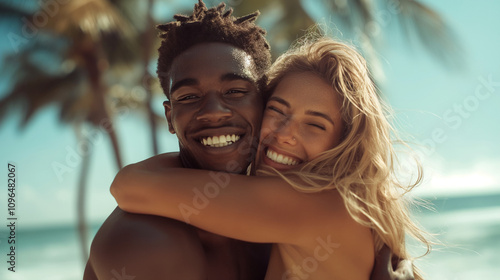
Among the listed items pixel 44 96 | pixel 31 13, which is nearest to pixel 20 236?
pixel 44 96

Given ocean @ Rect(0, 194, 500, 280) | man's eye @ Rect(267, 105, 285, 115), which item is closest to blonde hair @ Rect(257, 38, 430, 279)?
man's eye @ Rect(267, 105, 285, 115)

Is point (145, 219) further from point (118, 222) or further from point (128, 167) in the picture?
point (128, 167)

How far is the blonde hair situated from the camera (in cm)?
230

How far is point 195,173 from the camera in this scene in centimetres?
213

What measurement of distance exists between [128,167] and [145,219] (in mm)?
263

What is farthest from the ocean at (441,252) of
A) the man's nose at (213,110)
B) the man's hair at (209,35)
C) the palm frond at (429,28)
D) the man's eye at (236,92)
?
the man's nose at (213,110)

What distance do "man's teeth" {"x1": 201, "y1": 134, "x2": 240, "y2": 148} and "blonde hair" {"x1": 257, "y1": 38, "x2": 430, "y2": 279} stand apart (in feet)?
0.85

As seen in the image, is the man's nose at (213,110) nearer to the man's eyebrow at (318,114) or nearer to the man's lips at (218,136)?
the man's lips at (218,136)

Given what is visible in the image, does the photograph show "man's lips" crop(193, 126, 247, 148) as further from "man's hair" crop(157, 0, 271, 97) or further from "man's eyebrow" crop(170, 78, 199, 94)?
"man's hair" crop(157, 0, 271, 97)

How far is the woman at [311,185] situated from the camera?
2084 millimetres

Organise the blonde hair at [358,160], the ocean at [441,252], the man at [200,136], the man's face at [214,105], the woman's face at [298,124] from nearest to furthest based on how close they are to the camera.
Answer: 1. the man at [200,136]
2. the man's face at [214,105]
3. the blonde hair at [358,160]
4. the woman's face at [298,124]
5. the ocean at [441,252]

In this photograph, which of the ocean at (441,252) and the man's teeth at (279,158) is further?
the ocean at (441,252)

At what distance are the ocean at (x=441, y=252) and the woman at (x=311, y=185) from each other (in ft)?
20.4

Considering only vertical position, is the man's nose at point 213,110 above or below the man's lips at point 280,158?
above
